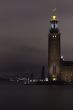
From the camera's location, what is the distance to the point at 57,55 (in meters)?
114

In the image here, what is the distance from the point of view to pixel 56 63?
112250 mm

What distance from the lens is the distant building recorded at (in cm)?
11119

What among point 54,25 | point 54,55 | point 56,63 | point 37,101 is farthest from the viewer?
point 54,25

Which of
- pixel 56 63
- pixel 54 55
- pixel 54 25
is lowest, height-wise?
pixel 56 63

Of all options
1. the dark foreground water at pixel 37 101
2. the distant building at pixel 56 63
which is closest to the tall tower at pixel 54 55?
the distant building at pixel 56 63

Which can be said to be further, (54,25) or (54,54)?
(54,25)

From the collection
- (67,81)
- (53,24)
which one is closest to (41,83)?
(67,81)

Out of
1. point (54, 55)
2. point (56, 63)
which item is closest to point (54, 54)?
point (54, 55)

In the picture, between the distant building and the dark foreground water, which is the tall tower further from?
the dark foreground water

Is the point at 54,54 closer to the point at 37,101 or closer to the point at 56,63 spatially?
the point at 56,63

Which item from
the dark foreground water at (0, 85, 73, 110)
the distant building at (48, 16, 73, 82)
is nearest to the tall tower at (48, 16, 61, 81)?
the distant building at (48, 16, 73, 82)

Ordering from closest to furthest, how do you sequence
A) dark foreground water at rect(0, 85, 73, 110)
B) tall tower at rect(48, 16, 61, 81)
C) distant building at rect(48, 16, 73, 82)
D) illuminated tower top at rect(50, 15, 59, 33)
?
dark foreground water at rect(0, 85, 73, 110) → tall tower at rect(48, 16, 61, 81) → distant building at rect(48, 16, 73, 82) → illuminated tower top at rect(50, 15, 59, 33)

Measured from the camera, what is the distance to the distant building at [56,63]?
11119 centimetres

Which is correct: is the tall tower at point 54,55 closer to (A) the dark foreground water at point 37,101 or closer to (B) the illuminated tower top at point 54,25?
(B) the illuminated tower top at point 54,25
